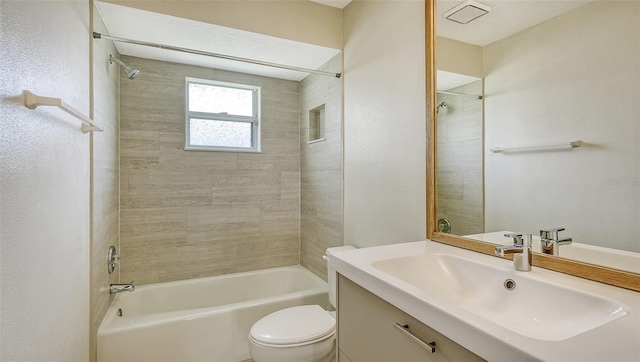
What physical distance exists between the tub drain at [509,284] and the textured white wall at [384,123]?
0.58 metres

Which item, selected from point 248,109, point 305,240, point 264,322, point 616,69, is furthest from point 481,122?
point 248,109

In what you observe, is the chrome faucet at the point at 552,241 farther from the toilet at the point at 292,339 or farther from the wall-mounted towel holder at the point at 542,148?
the toilet at the point at 292,339

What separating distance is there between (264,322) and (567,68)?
1.76 m

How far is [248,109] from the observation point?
2.98m

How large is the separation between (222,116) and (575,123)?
262cm

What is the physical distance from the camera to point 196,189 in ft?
8.82

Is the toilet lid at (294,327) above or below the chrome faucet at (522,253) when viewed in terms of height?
below

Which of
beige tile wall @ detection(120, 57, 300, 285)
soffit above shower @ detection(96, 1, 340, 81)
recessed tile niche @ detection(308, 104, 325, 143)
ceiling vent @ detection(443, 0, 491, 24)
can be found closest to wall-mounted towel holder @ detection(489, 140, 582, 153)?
ceiling vent @ detection(443, 0, 491, 24)

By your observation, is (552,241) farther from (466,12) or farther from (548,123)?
(466,12)

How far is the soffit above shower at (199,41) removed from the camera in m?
1.88

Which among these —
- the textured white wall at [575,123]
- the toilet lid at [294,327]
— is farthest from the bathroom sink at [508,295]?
the toilet lid at [294,327]

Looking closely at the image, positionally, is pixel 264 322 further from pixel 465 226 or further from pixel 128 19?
pixel 128 19

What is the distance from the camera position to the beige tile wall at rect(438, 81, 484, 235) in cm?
127

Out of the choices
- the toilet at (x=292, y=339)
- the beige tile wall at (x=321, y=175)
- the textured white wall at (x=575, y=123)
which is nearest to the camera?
the textured white wall at (x=575, y=123)
